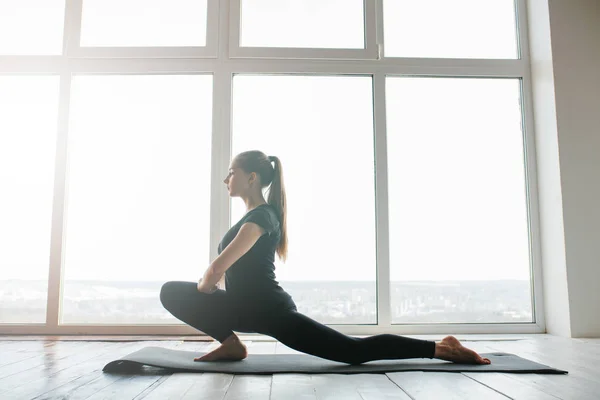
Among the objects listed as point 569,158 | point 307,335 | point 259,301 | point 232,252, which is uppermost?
point 569,158

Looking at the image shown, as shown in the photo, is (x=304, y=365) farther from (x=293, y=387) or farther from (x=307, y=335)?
(x=293, y=387)

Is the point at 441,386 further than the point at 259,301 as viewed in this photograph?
No

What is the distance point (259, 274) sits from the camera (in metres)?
2.12

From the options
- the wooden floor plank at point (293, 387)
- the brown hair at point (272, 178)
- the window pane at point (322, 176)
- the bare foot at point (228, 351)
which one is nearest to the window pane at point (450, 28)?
the window pane at point (322, 176)

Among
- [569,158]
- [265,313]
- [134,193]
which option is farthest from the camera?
[134,193]

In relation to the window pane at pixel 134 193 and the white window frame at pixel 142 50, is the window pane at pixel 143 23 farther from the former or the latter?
the window pane at pixel 134 193

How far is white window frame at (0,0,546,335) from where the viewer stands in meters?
3.25

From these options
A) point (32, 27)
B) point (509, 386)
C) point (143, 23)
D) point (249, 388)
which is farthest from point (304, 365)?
point (32, 27)

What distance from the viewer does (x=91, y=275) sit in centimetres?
Answer: 328

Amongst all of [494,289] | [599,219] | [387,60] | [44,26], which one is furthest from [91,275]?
[599,219]

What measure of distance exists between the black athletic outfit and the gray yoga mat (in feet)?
0.17

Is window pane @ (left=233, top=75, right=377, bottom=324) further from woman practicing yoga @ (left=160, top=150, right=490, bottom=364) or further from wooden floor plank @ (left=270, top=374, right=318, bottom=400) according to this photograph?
wooden floor plank @ (left=270, top=374, right=318, bottom=400)

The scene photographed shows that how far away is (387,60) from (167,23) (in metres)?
1.39

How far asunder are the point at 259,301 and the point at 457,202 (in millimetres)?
1793
